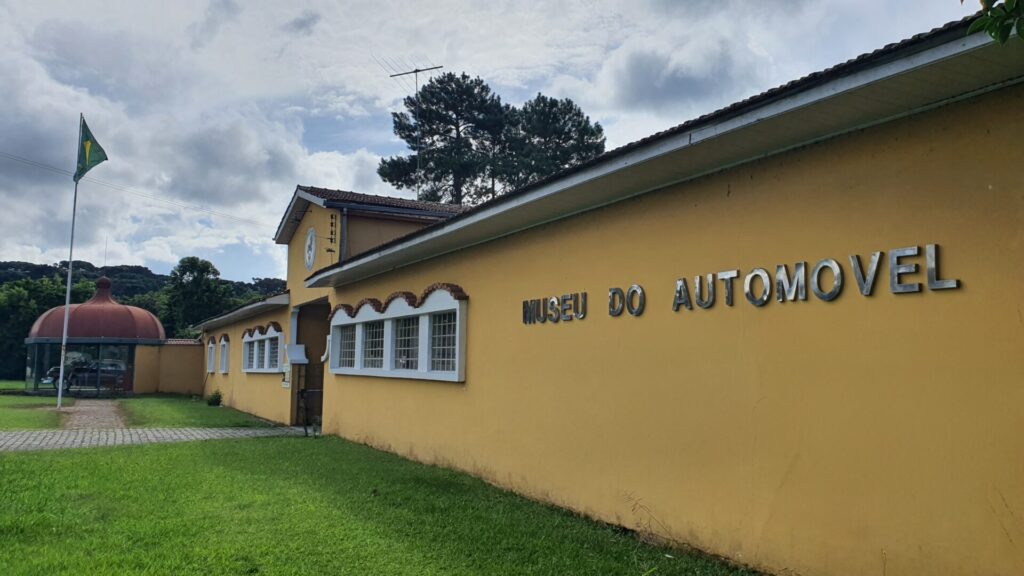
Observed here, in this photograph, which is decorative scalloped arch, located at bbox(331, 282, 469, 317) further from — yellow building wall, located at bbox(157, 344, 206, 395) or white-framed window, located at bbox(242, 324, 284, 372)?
yellow building wall, located at bbox(157, 344, 206, 395)

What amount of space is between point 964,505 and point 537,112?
33.6 metres

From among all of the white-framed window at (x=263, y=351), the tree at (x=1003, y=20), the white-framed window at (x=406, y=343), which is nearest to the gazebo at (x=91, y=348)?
the white-framed window at (x=263, y=351)

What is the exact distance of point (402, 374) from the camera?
34.1 ft

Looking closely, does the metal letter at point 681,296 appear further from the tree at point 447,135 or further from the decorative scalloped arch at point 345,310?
the tree at point 447,135

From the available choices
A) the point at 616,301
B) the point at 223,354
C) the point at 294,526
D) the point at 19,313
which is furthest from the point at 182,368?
the point at 616,301

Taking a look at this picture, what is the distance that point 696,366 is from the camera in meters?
5.33

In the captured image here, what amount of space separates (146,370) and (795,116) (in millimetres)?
28946

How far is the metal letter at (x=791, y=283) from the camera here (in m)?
4.55

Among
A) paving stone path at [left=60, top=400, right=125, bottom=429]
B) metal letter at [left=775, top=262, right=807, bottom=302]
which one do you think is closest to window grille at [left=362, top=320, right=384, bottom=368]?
paving stone path at [left=60, top=400, right=125, bottom=429]

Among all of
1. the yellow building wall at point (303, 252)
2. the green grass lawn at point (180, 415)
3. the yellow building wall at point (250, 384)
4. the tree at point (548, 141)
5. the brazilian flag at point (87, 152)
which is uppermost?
the tree at point (548, 141)

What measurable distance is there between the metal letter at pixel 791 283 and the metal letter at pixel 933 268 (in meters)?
0.78

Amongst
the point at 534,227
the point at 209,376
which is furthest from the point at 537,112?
the point at 534,227

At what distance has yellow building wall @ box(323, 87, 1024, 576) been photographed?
143 inches

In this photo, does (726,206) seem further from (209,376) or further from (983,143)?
(209,376)
